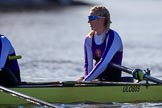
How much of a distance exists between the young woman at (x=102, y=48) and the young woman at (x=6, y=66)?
1444 mm

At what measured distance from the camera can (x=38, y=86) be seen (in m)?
12.9

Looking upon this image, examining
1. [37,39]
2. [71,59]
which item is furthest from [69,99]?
[37,39]

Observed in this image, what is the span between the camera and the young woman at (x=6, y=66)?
12.8 metres

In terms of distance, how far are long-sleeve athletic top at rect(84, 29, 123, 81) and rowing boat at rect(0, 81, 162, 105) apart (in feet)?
1.50

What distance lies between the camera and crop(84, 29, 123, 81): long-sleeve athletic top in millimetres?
13562

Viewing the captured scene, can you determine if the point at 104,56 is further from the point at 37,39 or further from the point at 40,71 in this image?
the point at 37,39

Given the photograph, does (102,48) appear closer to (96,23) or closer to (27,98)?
(96,23)

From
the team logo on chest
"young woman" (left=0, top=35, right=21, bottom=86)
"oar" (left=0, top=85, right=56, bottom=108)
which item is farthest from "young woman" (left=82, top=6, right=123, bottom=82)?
"oar" (left=0, top=85, right=56, bottom=108)

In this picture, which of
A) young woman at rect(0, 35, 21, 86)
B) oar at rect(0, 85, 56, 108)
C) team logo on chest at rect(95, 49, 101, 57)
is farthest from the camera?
team logo on chest at rect(95, 49, 101, 57)

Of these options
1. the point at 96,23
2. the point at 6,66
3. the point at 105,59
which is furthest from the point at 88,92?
the point at 6,66

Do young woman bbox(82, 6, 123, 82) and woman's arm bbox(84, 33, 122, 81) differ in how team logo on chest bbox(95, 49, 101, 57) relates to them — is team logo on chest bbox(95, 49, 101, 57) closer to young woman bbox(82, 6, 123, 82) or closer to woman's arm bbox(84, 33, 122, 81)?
young woman bbox(82, 6, 123, 82)

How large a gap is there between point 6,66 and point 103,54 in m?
1.88

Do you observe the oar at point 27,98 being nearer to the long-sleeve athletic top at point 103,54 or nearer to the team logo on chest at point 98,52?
the long-sleeve athletic top at point 103,54

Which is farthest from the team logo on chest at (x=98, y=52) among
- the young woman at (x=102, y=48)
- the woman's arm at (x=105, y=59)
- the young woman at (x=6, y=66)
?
the young woman at (x=6, y=66)
